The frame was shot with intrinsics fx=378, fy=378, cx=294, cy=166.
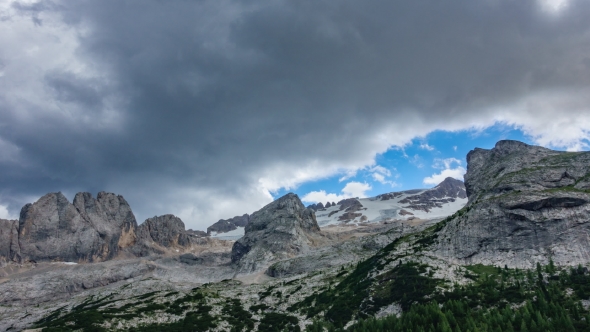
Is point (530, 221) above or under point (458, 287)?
above

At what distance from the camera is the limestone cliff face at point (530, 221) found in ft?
304

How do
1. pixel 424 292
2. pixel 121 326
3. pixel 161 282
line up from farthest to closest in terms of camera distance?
pixel 161 282, pixel 121 326, pixel 424 292

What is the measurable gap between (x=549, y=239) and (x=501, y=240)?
11.1 meters

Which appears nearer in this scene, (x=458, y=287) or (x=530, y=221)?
(x=458, y=287)

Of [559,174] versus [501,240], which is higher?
[559,174]

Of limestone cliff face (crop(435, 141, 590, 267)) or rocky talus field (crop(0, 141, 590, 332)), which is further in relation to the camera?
limestone cliff face (crop(435, 141, 590, 267))

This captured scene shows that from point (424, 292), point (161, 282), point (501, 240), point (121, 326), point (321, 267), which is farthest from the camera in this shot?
point (161, 282)

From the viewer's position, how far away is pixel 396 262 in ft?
362

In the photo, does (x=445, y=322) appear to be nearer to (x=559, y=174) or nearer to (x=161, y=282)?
(x=559, y=174)

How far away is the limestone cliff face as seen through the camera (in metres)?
92.6

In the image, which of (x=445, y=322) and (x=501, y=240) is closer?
(x=445, y=322)

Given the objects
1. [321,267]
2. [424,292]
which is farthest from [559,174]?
[321,267]

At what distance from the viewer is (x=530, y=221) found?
341 ft

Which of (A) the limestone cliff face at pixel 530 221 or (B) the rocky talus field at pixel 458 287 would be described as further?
(A) the limestone cliff face at pixel 530 221
